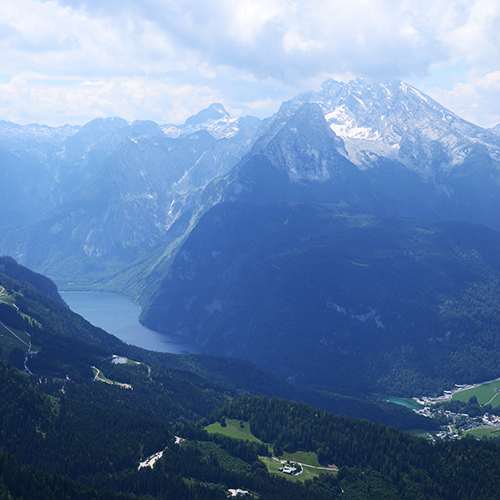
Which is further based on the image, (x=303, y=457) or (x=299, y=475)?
(x=303, y=457)

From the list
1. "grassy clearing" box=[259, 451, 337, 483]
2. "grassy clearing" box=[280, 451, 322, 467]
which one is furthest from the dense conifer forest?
"grassy clearing" box=[280, 451, 322, 467]

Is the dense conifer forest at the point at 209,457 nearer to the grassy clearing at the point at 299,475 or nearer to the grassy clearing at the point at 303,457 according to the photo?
the grassy clearing at the point at 299,475

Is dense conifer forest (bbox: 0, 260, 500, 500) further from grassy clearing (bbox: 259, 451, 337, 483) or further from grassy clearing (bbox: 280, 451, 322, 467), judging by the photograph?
grassy clearing (bbox: 280, 451, 322, 467)

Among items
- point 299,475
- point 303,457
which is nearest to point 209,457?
point 299,475

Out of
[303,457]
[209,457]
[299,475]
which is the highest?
[303,457]

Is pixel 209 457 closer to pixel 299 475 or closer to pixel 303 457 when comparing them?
pixel 299 475

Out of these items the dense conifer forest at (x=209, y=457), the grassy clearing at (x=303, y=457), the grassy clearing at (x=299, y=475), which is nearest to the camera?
the dense conifer forest at (x=209, y=457)

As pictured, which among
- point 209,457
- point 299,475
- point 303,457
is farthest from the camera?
point 303,457

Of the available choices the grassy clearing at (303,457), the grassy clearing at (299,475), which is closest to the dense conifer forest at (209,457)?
the grassy clearing at (299,475)

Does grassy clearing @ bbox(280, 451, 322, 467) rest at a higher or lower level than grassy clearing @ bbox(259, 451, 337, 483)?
higher

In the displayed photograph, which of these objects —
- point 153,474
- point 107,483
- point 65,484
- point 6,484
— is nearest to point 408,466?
point 153,474

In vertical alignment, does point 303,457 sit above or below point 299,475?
above

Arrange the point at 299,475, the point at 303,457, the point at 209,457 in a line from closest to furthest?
1. the point at 299,475
2. the point at 209,457
3. the point at 303,457
